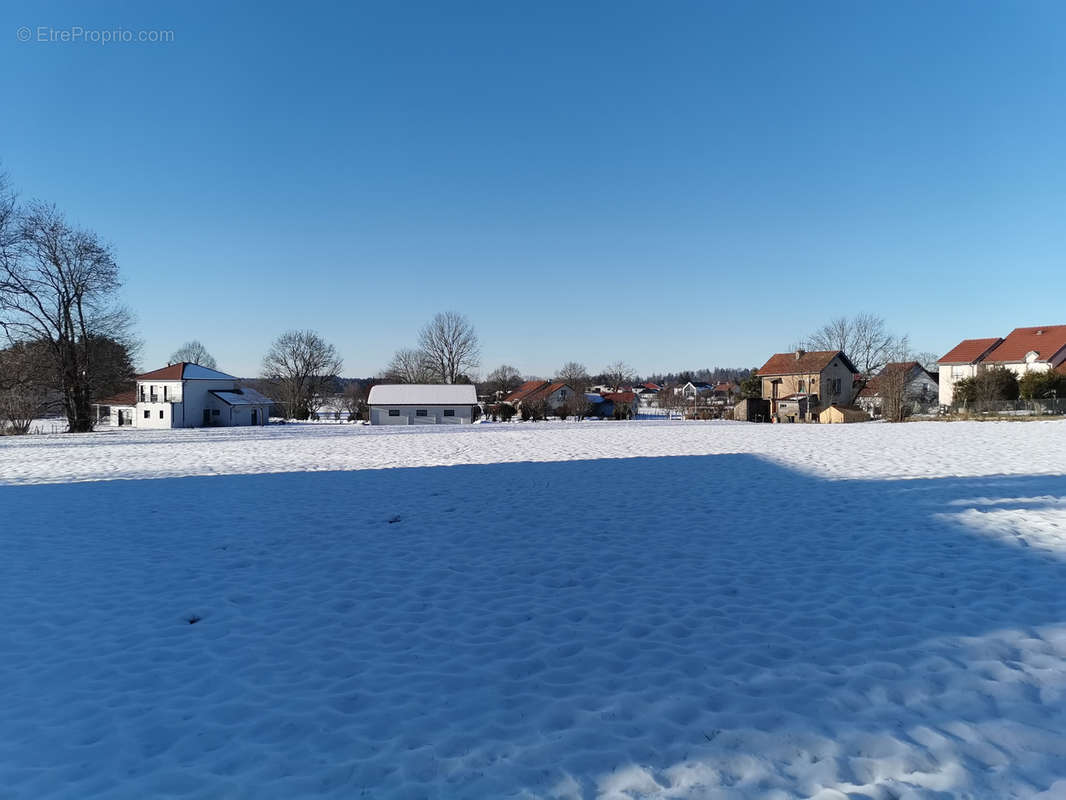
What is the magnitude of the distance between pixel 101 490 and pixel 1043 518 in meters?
17.0

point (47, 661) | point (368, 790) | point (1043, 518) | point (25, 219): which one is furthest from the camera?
point (25, 219)

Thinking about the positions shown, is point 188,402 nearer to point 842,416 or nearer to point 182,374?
point 182,374

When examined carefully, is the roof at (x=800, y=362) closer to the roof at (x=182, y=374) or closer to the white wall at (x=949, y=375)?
the white wall at (x=949, y=375)

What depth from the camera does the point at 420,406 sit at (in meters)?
52.7

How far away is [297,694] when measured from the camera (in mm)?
3852

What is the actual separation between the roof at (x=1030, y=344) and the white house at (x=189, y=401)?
69239 millimetres

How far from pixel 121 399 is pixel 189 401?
10.8 m

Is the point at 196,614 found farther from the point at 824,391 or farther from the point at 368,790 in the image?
the point at 824,391

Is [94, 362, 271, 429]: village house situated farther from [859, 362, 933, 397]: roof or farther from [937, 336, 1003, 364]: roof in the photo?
[937, 336, 1003, 364]: roof

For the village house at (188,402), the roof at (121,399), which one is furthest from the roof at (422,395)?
the roof at (121,399)

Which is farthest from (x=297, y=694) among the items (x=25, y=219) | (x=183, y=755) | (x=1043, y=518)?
(x=25, y=219)

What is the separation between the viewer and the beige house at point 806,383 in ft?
175

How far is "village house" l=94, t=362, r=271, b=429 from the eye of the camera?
161 feet

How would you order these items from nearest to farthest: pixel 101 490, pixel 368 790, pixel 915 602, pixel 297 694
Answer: pixel 368 790 < pixel 297 694 < pixel 915 602 < pixel 101 490
